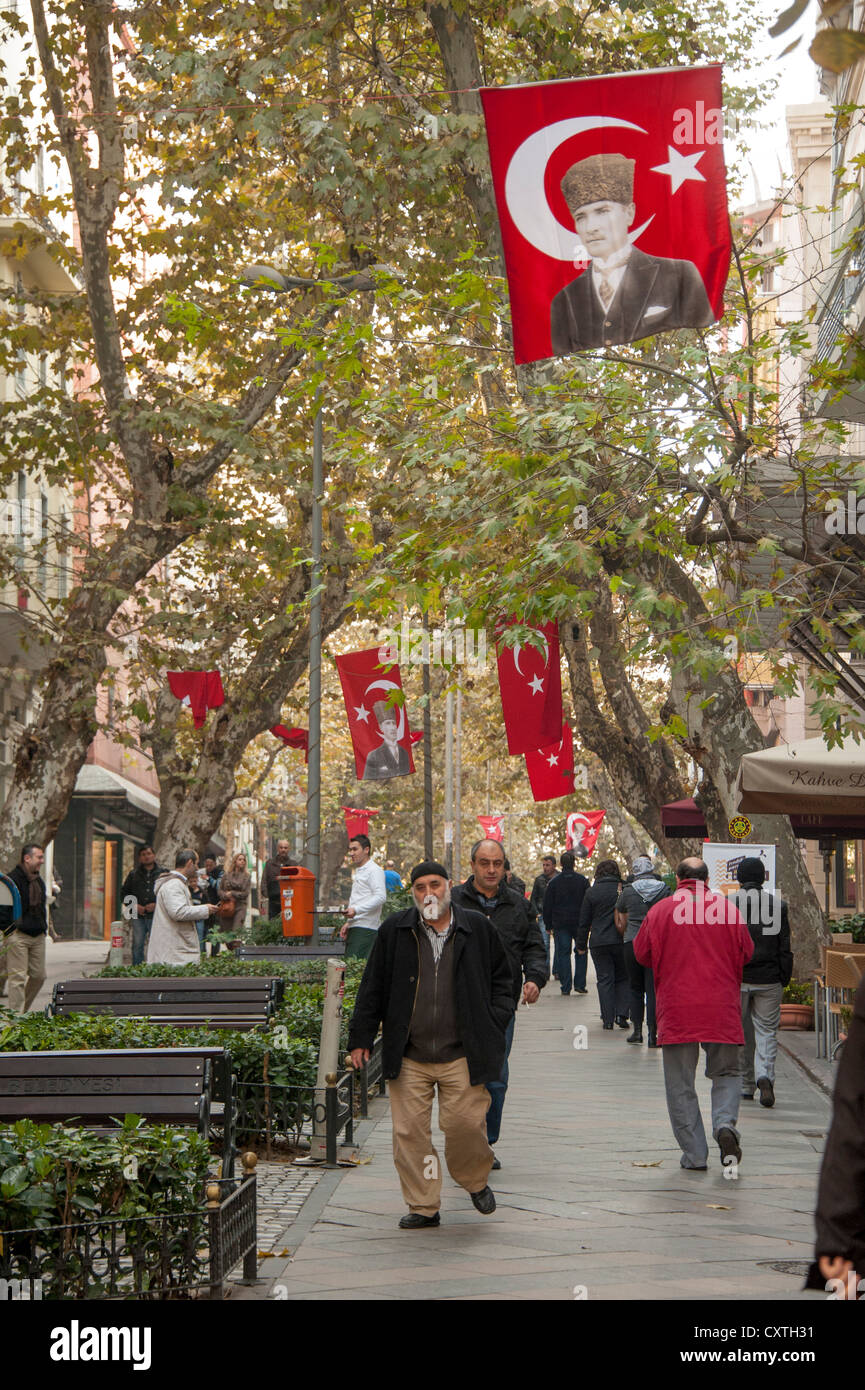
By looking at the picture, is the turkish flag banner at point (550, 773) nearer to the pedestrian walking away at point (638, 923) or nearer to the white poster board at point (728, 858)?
the pedestrian walking away at point (638, 923)

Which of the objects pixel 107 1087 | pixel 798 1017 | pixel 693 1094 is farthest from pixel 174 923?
pixel 107 1087

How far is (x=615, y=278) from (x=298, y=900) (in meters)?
11.5

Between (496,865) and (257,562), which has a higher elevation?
(257,562)

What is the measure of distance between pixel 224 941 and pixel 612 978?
7611mm

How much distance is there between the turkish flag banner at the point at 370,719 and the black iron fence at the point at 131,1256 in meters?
16.9

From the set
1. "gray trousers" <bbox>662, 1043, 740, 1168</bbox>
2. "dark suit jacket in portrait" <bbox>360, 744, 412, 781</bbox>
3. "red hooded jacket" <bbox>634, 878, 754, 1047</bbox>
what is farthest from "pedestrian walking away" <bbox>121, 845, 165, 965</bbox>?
"gray trousers" <bbox>662, 1043, 740, 1168</bbox>

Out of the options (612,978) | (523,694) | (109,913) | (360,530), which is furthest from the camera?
(109,913)

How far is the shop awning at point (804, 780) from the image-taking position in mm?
13617

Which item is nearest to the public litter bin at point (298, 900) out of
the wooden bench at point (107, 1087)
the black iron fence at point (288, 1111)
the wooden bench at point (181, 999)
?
the wooden bench at point (181, 999)

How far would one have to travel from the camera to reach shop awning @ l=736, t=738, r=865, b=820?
44.7 ft
